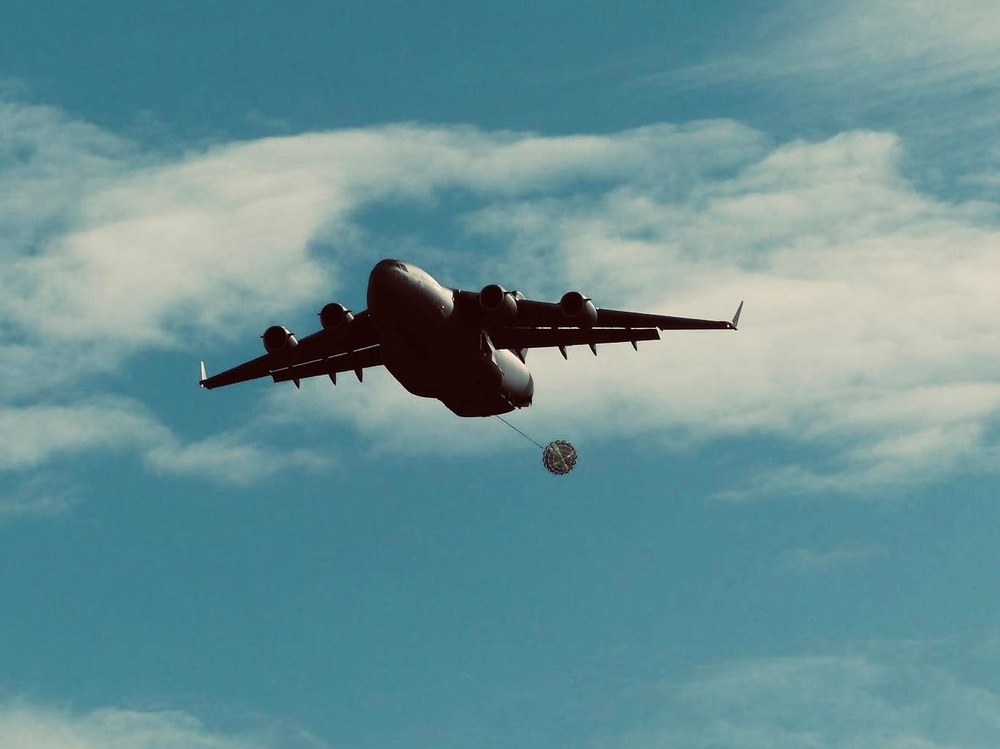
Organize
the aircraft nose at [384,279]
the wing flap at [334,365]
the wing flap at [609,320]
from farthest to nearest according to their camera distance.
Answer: the wing flap at [334,365]
the wing flap at [609,320]
the aircraft nose at [384,279]

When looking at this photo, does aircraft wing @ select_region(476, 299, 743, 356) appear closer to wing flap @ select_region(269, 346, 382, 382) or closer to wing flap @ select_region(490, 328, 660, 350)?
wing flap @ select_region(490, 328, 660, 350)

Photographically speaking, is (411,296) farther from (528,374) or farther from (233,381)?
(233,381)

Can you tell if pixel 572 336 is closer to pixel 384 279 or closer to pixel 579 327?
pixel 579 327

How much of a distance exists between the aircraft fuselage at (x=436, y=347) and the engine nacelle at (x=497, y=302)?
64 cm

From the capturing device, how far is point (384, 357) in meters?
59.7

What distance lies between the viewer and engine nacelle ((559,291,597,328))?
6028cm

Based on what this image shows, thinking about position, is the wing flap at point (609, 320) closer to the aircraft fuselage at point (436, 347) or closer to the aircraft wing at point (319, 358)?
the aircraft fuselage at point (436, 347)

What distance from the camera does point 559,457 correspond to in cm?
6191

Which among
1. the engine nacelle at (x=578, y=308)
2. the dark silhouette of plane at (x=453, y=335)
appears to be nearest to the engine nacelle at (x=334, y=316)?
the dark silhouette of plane at (x=453, y=335)

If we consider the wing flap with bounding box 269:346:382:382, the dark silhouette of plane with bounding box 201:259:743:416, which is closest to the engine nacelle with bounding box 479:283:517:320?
the dark silhouette of plane with bounding box 201:259:743:416

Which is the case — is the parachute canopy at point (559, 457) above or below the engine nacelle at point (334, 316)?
below

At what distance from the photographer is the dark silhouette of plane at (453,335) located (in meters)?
57.8

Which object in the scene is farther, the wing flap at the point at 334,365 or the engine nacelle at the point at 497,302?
the wing flap at the point at 334,365

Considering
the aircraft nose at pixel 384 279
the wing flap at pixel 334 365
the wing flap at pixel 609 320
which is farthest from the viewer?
the wing flap at pixel 334 365
